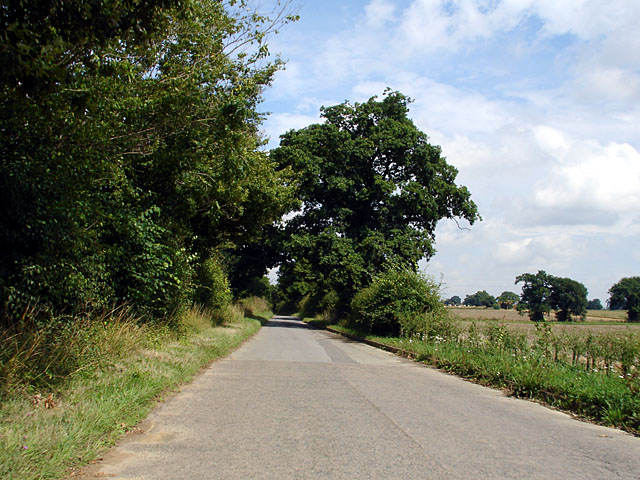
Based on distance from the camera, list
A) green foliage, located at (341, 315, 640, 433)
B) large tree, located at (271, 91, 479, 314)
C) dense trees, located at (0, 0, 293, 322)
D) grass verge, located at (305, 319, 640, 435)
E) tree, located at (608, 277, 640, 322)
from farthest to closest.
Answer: tree, located at (608, 277, 640, 322) → large tree, located at (271, 91, 479, 314) → green foliage, located at (341, 315, 640, 433) → grass verge, located at (305, 319, 640, 435) → dense trees, located at (0, 0, 293, 322)

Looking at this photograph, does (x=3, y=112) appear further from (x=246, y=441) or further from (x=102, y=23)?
(x=246, y=441)

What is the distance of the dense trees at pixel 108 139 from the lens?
5.82 metres

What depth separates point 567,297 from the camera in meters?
101

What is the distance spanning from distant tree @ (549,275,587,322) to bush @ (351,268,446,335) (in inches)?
3394

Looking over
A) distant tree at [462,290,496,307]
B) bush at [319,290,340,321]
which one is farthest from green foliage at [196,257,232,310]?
distant tree at [462,290,496,307]

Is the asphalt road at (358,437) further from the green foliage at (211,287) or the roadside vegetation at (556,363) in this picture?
the green foliage at (211,287)

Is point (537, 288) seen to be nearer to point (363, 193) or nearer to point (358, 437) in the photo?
point (363, 193)

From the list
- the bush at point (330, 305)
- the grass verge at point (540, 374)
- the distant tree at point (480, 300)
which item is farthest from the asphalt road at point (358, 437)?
the distant tree at point (480, 300)

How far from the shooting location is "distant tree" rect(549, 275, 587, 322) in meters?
100

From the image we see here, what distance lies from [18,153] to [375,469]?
6.97 m

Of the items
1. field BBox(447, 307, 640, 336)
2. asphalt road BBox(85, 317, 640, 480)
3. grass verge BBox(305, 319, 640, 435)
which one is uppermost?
field BBox(447, 307, 640, 336)

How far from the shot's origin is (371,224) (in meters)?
34.6

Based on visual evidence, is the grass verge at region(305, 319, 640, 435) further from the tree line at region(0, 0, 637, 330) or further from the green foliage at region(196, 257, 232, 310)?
the green foliage at region(196, 257, 232, 310)

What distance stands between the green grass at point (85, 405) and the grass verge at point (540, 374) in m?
6.63
